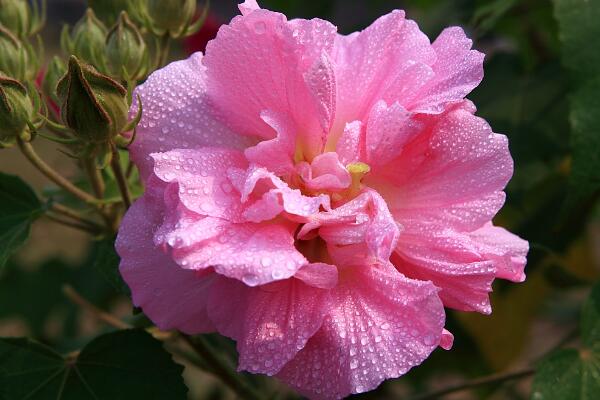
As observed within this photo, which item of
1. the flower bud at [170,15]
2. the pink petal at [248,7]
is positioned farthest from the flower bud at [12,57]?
the pink petal at [248,7]

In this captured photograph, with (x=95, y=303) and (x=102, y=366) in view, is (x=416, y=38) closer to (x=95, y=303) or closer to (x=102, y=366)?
(x=102, y=366)

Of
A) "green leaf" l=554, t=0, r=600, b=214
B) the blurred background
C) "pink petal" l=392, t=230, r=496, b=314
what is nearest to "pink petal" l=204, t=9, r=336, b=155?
"pink petal" l=392, t=230, r=496, b=314

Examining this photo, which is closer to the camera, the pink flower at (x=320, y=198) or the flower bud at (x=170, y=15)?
the pink flower at (x=320, y=198)

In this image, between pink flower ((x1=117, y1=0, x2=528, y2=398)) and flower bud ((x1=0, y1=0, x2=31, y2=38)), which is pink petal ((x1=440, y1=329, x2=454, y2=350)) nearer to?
pink flower ((x1=117, y1=0, x2=528, y2=398))

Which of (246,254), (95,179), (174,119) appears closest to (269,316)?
(246,254)

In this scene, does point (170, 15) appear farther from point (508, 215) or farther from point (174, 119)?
point (508, 215)

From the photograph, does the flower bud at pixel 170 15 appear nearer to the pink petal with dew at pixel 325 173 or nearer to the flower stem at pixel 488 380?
the pink petal with dew at pixel 325 173

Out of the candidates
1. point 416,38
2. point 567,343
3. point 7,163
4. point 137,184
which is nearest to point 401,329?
point 416,38
